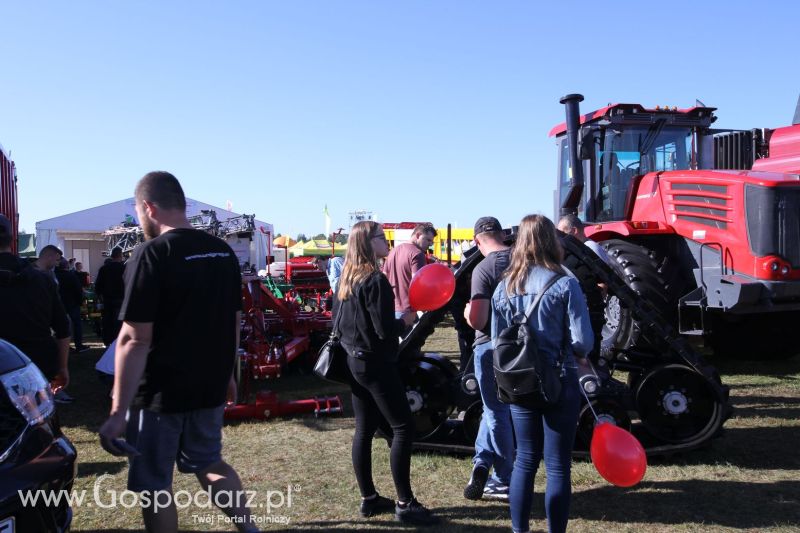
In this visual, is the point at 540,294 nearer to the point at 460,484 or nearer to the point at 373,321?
the point at 373,321

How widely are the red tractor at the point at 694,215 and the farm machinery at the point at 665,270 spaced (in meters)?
0.01

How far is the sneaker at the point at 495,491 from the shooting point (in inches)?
161

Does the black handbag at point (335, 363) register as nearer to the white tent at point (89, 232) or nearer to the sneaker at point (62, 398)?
the sneaker at point (62, 398)

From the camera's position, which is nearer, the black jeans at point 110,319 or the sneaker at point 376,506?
the sneaker at point 376,506

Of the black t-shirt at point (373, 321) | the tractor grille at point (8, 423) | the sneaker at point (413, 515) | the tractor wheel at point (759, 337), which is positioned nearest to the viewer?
the tractor grille at point (8, 423)

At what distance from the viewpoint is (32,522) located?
7.88 feet

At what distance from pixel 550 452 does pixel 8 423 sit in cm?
237

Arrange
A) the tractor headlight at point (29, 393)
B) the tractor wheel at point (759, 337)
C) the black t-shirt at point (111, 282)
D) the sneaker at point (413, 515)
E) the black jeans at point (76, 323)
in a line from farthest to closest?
1. the black jeans at point (76, 323)
2. the black t-shirt at point (111, 282)
3. the tractor wheel at point (759, 337)
4. the sneaker at point (413, 515)
5. the tractor headlight at point (29, 393)

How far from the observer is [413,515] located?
372 cm

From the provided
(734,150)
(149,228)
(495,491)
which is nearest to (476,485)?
(495,491)

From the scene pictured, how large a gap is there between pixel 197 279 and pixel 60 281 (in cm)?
925

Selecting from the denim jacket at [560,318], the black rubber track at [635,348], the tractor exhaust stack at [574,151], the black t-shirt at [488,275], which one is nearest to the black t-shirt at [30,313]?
the black rubber track at [635,348]

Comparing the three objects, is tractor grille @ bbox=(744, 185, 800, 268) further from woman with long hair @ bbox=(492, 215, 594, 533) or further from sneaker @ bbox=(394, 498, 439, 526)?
sneaker @ bbox=(394, 498, 439, 526)

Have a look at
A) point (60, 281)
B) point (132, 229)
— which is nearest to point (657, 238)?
point (60, 281)
